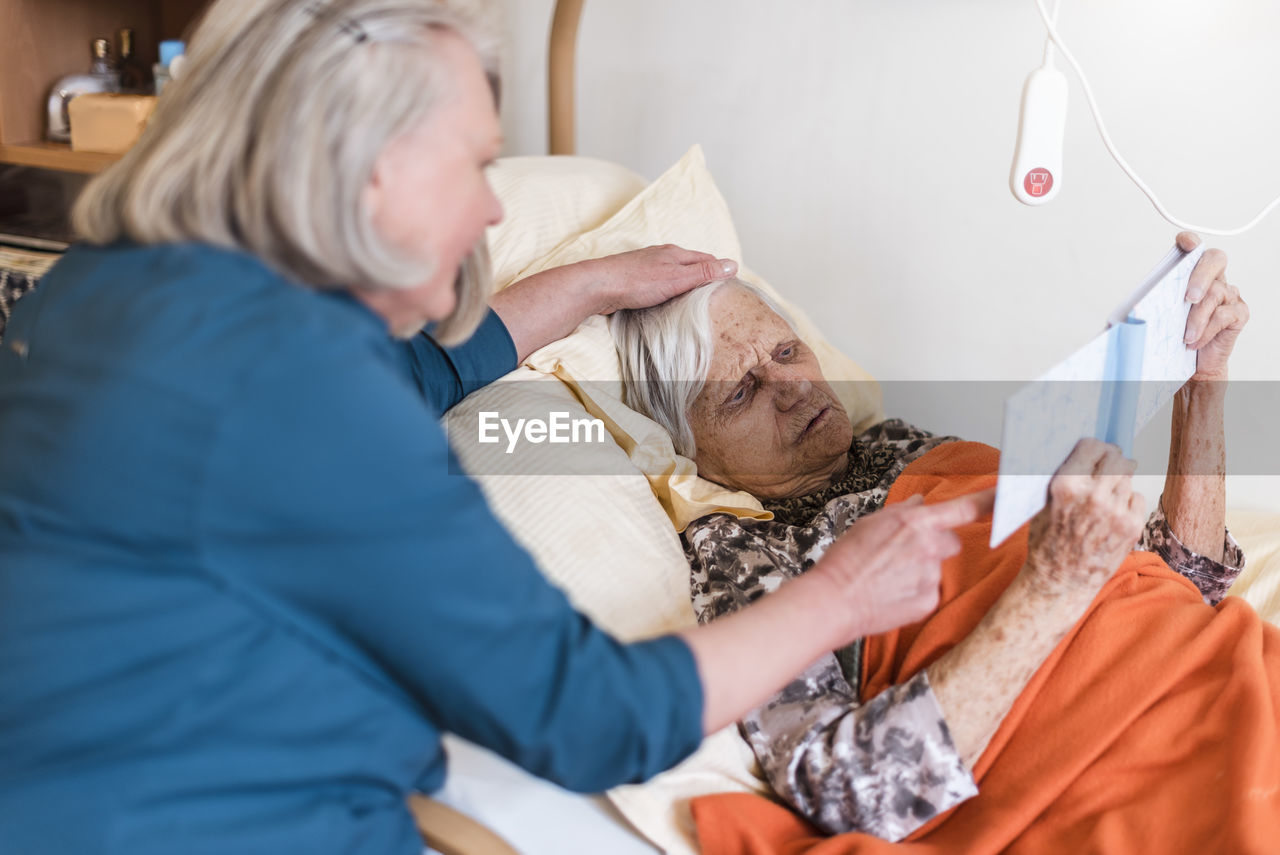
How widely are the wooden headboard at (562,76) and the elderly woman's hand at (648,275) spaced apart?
2.05 ft

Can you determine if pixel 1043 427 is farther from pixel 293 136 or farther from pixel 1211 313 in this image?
pixel 293 136

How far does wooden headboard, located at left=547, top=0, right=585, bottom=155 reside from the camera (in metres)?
1.93

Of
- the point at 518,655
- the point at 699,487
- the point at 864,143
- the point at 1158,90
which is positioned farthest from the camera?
the point at 864,143

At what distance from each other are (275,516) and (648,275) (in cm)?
92

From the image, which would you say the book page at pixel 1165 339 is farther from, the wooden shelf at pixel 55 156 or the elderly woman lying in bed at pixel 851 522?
the wooden shelf at pixel 55 156

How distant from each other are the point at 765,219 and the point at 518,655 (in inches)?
60.6

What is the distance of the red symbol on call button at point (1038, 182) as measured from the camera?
1.27m

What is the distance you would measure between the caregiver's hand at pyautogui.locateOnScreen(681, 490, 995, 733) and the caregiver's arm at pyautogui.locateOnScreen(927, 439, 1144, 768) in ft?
0.32

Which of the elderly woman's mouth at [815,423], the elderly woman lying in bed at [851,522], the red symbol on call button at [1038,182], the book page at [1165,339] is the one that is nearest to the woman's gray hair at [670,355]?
the elderly woman lying in bed at [851,522]

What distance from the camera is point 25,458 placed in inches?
28.5

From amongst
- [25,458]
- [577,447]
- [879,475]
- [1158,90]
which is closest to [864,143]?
[1158,90]

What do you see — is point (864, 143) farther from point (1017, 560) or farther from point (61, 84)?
point (61, 84)

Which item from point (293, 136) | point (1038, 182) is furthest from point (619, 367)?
point (293, 136)

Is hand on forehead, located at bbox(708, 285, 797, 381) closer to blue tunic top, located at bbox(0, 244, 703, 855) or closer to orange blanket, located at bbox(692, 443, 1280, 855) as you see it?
orange blanket, located at bbox(692, 443, 1280, 855)
